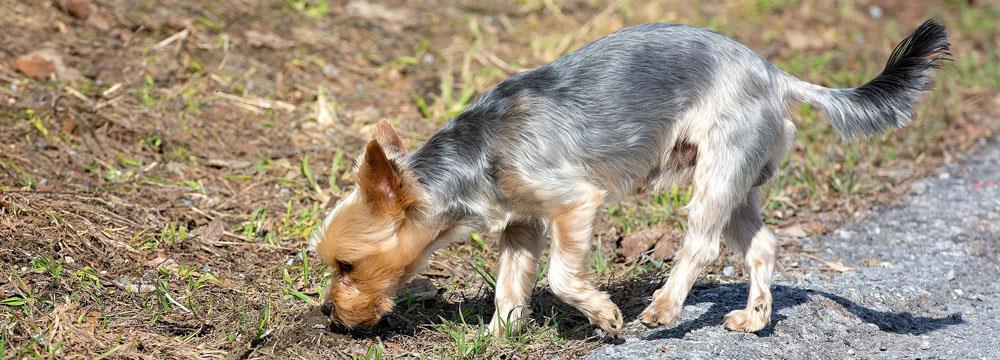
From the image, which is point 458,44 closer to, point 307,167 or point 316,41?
point 316,41

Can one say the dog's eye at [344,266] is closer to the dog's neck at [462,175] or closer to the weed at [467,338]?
the dog's neck at [462,175]

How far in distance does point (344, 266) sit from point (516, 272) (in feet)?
3.07

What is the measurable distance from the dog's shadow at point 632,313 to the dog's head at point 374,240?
0.28 m

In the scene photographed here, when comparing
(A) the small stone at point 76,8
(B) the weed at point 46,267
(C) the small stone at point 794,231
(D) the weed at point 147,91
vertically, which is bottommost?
(D) the weed at point 147,91

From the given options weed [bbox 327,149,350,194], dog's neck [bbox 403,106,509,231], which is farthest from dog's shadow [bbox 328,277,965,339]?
weed [bbox 327,149,350,194]

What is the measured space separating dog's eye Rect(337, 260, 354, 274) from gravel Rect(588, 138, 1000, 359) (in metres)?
1.26

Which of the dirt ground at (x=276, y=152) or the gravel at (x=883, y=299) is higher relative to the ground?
the gravel at (x=883, y=299)

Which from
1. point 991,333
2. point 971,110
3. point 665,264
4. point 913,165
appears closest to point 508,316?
point 665,264

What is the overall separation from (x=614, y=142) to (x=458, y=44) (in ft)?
16.9

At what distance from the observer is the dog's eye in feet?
17.5

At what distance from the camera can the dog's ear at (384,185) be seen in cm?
505

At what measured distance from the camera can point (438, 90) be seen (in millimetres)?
9438

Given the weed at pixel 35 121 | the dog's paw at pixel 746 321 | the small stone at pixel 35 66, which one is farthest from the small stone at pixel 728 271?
the small stone at pixel 35 66

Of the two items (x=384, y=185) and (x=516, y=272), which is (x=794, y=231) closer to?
(x=516, y=272)
